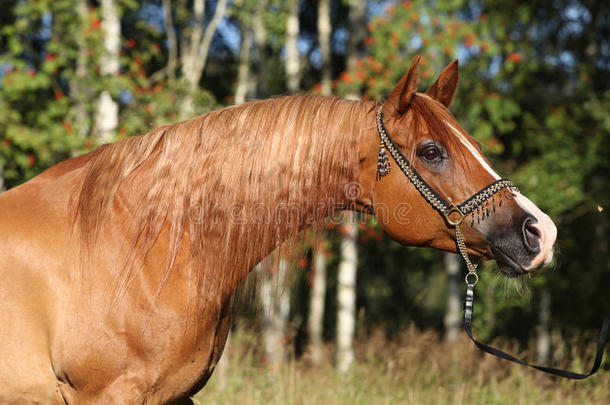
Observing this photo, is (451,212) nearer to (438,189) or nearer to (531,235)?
(438,189)

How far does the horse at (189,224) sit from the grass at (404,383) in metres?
2.09

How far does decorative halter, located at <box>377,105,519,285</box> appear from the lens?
7.84 ft

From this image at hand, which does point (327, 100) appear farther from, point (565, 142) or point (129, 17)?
point (129, 17)

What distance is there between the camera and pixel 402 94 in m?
2.50

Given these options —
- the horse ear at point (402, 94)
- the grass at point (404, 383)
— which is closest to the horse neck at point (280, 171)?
the horse ear at point (402, 94)

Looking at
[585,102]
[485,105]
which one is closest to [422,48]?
[485,105]

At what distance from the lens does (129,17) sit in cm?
1398

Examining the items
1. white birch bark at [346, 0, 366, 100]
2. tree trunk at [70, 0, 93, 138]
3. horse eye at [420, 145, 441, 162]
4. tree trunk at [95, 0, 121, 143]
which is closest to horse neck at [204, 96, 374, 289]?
horse eye at [420, 145, 441, 162]

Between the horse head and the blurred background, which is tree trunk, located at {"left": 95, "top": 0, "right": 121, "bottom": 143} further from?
the horse head

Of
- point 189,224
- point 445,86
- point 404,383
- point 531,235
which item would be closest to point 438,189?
point 531,235

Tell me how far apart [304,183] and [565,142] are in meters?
9.94

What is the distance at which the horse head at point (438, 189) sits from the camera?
237 centimetres

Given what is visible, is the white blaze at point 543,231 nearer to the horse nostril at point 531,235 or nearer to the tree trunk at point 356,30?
the horse nostril at point 531,235

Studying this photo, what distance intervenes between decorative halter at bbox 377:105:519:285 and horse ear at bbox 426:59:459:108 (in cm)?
41
